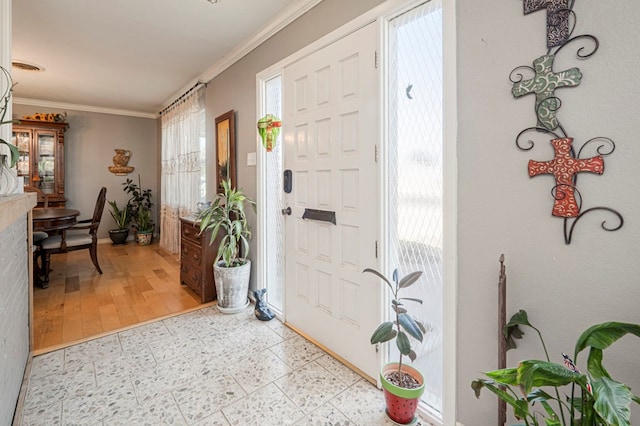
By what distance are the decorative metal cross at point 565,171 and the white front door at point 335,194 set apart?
2.65 ft

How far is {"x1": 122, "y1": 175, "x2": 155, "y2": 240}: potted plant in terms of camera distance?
18.3 ft

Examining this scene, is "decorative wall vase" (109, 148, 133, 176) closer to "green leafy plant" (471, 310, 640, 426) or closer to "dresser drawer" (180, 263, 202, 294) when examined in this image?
"dresser drawer" (180, 263, 202, 294)

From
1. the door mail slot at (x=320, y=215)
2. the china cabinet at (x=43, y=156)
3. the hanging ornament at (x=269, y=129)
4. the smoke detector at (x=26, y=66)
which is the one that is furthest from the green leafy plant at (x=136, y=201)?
the door mail slot at (x=320, y=215)

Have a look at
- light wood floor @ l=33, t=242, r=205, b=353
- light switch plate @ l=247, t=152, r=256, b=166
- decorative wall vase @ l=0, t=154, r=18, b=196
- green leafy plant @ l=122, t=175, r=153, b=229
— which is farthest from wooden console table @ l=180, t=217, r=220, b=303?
green leafy plant @ l=122, t=175, r=153, b=229

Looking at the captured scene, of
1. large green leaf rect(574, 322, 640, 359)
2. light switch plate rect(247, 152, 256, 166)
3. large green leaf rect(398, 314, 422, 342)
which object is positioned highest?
light switch plate rect(247, 152, 256, 166)

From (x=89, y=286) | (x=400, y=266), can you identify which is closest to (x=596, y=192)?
(x=400, y=266)

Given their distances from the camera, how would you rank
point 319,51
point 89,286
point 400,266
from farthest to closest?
point 89,286 → point 319,51 → point 400,266

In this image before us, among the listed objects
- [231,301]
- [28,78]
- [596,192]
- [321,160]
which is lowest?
[231,301]

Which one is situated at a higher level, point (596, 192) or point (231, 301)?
point (596, 192)

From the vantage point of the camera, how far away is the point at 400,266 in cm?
164

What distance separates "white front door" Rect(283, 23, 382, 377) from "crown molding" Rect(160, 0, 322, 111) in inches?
14.3

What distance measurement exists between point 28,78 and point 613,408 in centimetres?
590

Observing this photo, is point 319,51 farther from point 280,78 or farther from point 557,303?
point 557,303

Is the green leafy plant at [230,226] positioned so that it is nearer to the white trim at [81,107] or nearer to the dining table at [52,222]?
the dining table at [52,222]
